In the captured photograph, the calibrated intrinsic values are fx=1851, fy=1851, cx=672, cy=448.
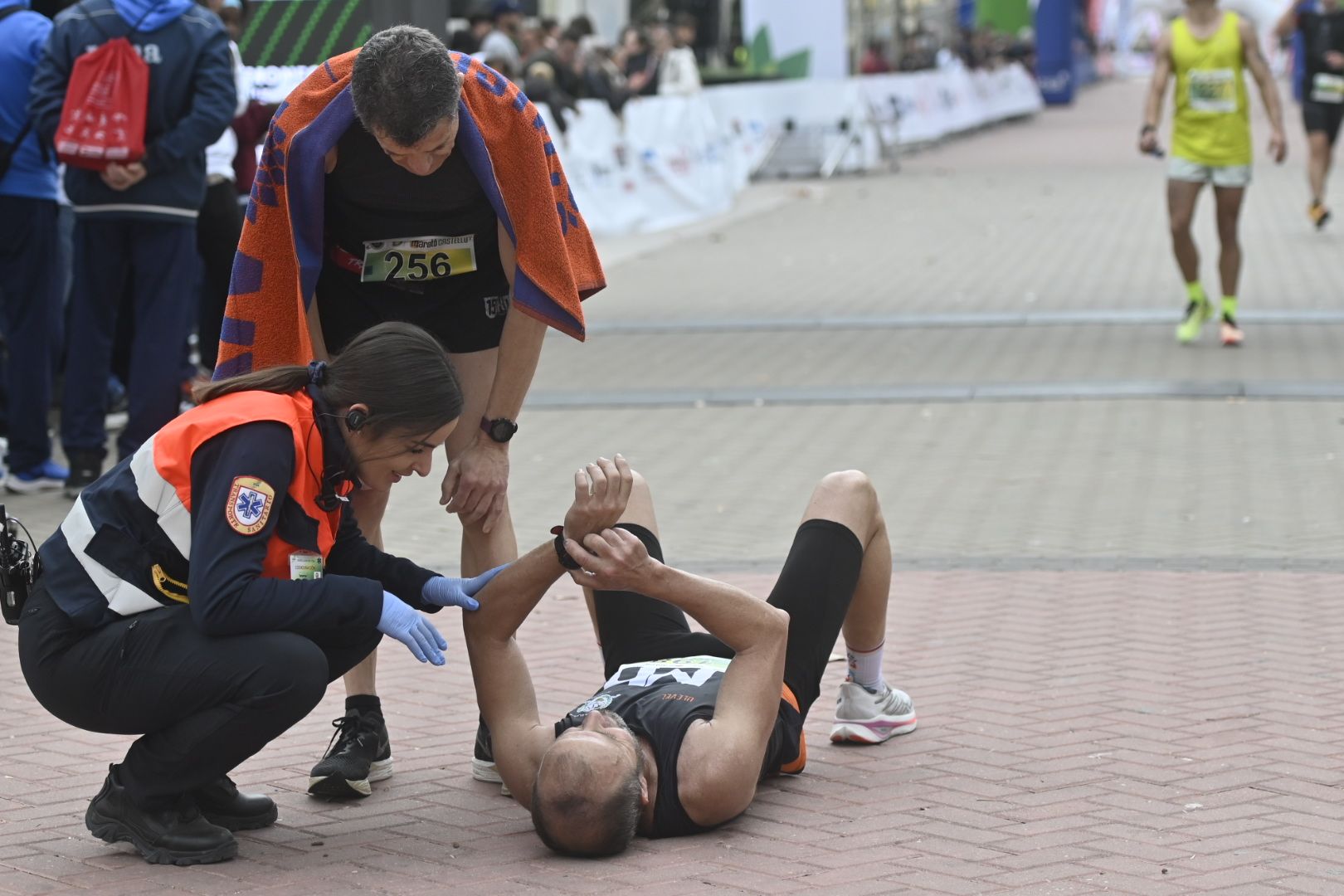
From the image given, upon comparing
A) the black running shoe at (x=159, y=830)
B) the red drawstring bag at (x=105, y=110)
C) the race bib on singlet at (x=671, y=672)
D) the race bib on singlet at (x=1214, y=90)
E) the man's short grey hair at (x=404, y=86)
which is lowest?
the black running shoe at (x=159, y=830)

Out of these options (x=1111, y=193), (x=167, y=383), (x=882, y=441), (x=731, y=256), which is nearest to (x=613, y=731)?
(x=167, y=383)

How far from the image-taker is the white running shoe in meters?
4.50

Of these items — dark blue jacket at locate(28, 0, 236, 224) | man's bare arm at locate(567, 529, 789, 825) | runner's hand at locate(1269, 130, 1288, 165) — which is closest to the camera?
man's bare arm at locate(567, 529, 789, 825)

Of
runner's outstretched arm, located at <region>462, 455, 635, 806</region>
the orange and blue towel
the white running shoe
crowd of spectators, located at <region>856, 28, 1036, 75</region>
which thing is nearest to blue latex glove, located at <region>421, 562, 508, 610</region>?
runner's outstretched arm, located at <region>462, 455, 635, 806</region>

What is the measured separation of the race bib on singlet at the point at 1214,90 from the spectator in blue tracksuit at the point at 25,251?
614 centimetres

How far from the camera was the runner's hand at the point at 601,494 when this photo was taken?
365cm

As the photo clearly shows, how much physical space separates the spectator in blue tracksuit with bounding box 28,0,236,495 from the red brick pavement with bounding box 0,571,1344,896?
1976mm

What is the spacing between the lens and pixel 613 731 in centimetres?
366

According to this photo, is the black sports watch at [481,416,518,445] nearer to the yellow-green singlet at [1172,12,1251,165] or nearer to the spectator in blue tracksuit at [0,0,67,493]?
the spectator in blue tracksuit at [0,0,67,493]

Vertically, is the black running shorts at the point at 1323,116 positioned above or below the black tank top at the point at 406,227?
below

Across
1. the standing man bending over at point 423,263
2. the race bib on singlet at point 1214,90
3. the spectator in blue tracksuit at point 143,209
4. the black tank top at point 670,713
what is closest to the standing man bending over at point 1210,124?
the race bib on singlet at point 1214,90

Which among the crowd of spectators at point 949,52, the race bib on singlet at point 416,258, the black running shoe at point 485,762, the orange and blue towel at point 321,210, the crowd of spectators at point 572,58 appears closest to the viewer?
the orange and blue towel at point 321,210

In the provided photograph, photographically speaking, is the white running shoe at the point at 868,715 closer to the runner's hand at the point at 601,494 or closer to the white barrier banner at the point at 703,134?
the runner's hand at the point at 601,494

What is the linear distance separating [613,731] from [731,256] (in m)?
12.6
